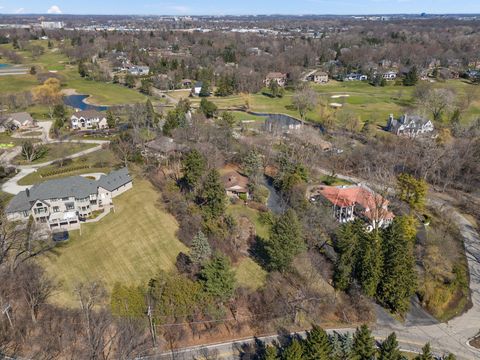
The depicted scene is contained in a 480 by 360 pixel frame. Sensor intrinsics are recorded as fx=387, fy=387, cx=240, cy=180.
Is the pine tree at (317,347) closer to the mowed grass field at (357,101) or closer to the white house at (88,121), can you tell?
the mowed grass field at (357,101)

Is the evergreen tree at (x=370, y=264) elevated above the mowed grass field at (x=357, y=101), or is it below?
above

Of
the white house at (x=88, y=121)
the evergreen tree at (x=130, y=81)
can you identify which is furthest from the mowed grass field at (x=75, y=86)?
the white house at (x=88, y=121)

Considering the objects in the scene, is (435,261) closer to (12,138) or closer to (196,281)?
(196,281)

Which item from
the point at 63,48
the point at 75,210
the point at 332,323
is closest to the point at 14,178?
the point at 75,210

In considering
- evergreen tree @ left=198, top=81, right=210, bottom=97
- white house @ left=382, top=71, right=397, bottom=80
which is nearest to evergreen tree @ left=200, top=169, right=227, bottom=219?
evergreen tree @ left=198, top=81, right=210, bottom=97

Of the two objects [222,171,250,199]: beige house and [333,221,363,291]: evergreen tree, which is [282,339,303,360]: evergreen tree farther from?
[222,171,250,199]: beige house

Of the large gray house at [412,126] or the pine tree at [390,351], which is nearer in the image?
the pine tree at [390,351]

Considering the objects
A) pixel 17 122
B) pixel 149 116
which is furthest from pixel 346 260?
pixel 17 122
